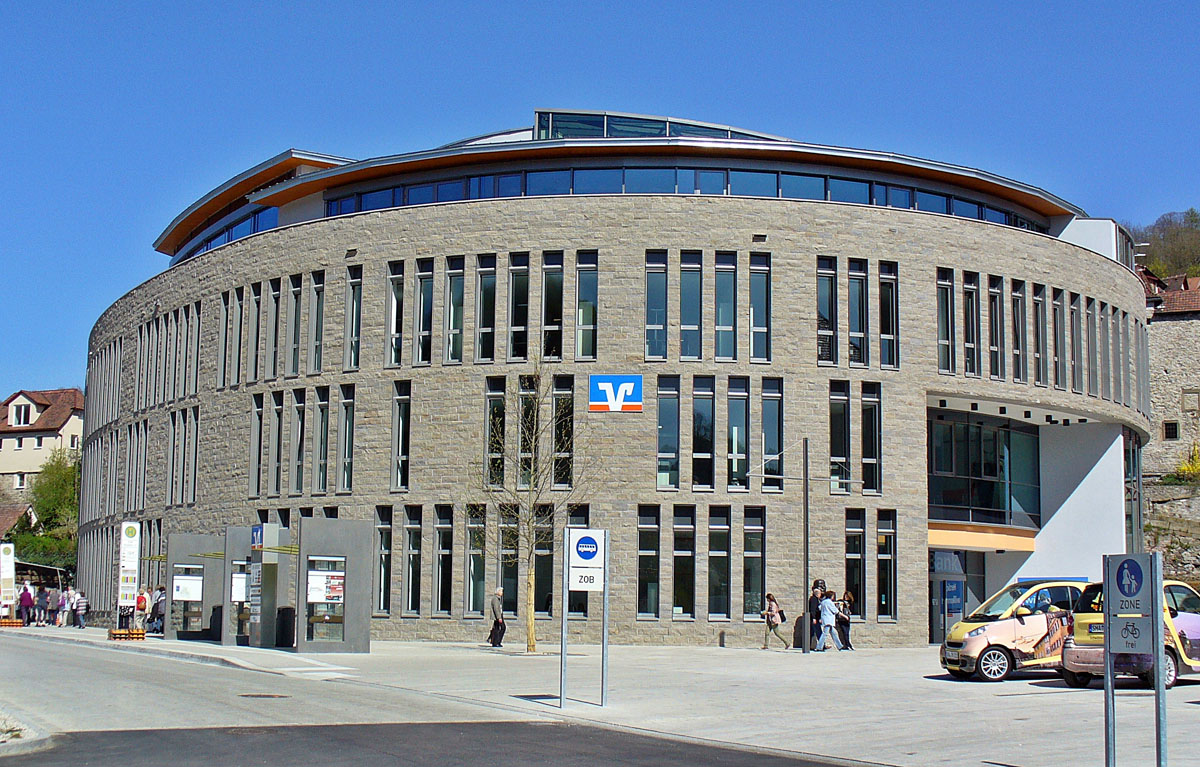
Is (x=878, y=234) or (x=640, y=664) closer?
(x=640, y=664)

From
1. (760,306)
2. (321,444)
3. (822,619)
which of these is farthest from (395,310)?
(822,619)

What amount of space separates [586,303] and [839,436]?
8.39m

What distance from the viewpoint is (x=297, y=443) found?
4234 centimetres

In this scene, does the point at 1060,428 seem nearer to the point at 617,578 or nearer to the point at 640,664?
the point at 617,578

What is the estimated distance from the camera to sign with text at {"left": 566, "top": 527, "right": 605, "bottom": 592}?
18625 mm

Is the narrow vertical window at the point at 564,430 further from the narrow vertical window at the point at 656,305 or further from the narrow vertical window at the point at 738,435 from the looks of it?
the narrow vertical window at the point at 738,435

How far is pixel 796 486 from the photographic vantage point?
3722 cm

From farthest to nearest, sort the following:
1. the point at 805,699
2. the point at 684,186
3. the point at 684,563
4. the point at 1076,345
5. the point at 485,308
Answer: the point at 1076,345 < the point at 684,186 < the point at 485,308 < the point at 684,563 < the point at 805,699

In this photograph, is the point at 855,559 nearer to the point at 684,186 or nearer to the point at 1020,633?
the point at 684,186

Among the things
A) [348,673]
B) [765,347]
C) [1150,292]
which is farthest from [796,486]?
[1150,292]

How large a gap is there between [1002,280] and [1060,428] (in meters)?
7.59

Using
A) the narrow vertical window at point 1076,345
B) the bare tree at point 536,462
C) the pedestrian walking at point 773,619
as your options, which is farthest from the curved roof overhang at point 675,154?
the pedestrian walking at point 773,619

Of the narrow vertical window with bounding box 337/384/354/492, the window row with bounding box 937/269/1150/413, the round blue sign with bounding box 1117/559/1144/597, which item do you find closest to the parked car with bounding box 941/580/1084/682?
the round blue sign with bounding box 1117/559/1144/597

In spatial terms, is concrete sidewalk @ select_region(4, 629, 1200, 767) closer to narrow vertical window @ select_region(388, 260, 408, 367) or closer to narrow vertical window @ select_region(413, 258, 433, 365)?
narrow vertical window @ select_region(413, 258, 433, 365)
